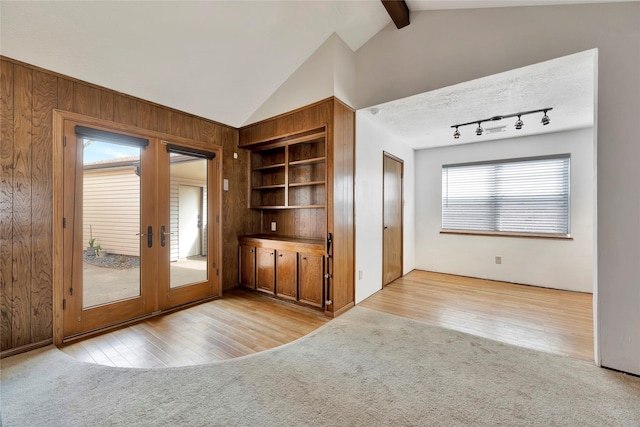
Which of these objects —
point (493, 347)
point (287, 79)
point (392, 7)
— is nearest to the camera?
point (493, 347)

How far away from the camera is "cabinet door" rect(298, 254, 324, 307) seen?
3.24 metres

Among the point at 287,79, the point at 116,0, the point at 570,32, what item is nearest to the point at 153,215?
the point at 116,0

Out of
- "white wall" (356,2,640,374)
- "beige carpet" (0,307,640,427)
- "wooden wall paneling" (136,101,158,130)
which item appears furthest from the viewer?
"wooden wall paneling" (136,101,158,130)

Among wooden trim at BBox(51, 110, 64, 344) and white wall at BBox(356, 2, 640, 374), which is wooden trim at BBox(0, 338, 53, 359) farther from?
white wall at BBox(356, 2, 640, 374)

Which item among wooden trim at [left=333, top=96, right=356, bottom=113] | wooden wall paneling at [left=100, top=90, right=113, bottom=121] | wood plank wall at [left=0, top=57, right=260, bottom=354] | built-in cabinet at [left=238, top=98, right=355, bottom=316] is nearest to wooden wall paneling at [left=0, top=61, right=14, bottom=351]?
wood plank wall at [left=0, top=57, right=260, bottom=354]

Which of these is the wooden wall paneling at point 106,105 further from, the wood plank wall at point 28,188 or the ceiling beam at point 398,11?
the ceiling beam at point 398,11

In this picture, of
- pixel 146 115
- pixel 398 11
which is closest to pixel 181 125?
pixel 146 115

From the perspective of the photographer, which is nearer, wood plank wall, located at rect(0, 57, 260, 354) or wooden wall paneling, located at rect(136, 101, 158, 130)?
wood plank wall, located at rect(0, 57, 260, 354)

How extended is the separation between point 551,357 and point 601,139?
1.91 m

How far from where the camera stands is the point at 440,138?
462 cm

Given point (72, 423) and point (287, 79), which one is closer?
point (72, 423)

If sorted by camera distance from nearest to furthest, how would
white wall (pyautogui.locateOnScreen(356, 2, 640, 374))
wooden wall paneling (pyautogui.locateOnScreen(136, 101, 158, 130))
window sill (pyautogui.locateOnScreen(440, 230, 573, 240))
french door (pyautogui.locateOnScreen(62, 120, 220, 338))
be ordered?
1. white wall (pyautogui.locateOnScreen(356, 2, 640, 374))
2. french door (pyautogui.locateOnScreen(62, 120, 220, 338))
3. wooden wall paneling (pyautogui.locateOnScreen(136, 101, 158, 130))
4. window sill (pyautogui.locateOnScreen(440, 230, 573, 240))

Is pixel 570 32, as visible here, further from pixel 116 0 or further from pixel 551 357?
pixel 116 0

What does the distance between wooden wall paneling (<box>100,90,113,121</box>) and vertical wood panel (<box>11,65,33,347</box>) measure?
513mm
